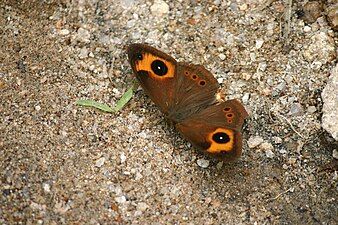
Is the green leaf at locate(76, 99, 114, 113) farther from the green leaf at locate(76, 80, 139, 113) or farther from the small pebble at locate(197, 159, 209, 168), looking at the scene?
the small pebble at locate(197, 159, 209, 168)

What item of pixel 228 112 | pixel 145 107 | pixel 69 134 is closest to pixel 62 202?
pixel 69 134

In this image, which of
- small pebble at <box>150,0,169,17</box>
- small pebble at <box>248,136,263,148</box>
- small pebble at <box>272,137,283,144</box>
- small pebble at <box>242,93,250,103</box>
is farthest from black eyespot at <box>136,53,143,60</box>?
small pebble at <box>272,137,283,144</box>

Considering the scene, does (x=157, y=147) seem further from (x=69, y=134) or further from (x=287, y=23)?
(x=287, y=23)

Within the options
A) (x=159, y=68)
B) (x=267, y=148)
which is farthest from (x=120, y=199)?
(x=267, y=148)

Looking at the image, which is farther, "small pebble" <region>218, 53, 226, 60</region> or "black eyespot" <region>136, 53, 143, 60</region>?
"small pebble" <region>218, 53, 226, 60</region>

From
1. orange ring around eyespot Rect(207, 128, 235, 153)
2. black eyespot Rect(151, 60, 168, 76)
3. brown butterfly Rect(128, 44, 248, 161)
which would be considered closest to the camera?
orange ring around eyespot Rect(207, 128, 235, 153)

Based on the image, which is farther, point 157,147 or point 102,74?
point 102,74

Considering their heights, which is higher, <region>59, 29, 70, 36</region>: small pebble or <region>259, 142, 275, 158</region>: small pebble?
<region>59, 29, 70, 36</region>: small pebble

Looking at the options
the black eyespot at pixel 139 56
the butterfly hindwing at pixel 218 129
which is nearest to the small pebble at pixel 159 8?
the black eyespot at pixel 139 56
